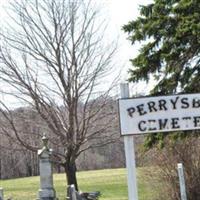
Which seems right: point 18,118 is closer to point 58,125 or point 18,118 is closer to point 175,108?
point 58,125

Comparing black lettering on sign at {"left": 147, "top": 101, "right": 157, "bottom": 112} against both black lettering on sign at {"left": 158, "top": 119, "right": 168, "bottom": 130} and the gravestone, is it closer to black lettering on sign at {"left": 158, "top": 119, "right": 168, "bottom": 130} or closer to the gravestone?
black lettering on sign at {"left": 158, "top": 119, "right": 168, "bottom": 130}

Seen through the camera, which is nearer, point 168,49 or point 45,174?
point 168,49

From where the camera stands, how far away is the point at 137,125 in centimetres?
773

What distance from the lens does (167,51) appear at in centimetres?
1569

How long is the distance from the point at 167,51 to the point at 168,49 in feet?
0.25

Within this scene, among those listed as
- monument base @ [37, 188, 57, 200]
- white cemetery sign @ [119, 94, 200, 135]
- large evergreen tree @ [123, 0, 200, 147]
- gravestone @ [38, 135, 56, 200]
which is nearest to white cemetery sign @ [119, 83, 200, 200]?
white cemetery sign @ [119, 94, 200, 135]

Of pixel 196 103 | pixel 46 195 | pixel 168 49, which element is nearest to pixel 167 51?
pixel 168 49

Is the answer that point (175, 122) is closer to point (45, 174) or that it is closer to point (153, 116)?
point (153, 116)

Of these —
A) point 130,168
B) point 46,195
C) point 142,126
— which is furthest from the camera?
point 46,195

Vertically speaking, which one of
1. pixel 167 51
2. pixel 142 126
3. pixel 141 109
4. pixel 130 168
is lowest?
pixel 130 168

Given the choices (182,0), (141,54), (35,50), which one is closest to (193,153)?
(141,54)

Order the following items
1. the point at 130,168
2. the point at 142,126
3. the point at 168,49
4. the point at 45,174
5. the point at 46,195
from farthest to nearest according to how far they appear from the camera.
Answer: the point at 45,174 < the point at 46,195 < the point at 168,49 < the point at 130,168 < the point at 142,126

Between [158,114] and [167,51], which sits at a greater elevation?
[167,51]

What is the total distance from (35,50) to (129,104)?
61.9 ft
